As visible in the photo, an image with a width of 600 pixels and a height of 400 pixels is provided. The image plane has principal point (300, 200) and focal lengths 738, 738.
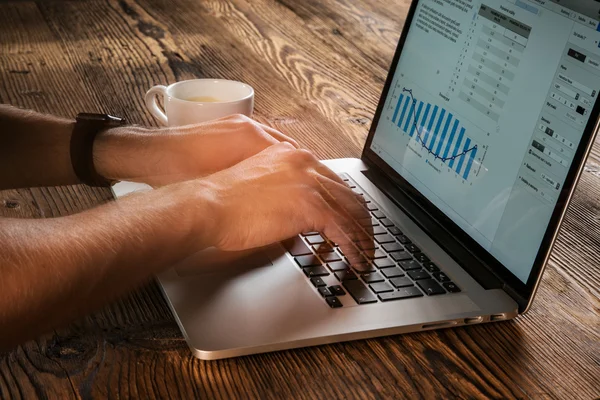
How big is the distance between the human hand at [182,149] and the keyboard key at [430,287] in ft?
0.95

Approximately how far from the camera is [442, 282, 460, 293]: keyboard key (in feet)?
2.71

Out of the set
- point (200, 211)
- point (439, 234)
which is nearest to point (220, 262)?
point (200, 211)

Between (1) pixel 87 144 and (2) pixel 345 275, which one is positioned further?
(1) pixel 87 144

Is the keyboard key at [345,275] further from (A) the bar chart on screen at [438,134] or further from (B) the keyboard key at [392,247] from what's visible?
(A) the bar chart on screen at [438,134]

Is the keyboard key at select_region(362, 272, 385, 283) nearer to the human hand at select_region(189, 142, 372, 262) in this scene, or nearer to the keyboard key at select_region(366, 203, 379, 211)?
the human hand at select_region(189, 142, 372, 262)

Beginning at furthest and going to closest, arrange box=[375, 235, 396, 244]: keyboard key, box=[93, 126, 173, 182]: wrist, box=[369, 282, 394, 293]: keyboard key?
box=[93, 126, 173, 182]: wrist → box=[375, 235, 396, 244]: keyboard key → box=[369, 282, 394, 293]: keyboard key

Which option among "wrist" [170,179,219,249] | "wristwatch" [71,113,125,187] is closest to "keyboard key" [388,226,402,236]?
"wrist" [170,179,219,249]

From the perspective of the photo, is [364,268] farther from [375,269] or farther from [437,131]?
[437,131]

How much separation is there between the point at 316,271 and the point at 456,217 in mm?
214

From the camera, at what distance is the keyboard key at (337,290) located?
0.79 meters

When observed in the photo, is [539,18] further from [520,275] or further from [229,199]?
[229,199]

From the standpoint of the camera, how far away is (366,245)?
0.88 m

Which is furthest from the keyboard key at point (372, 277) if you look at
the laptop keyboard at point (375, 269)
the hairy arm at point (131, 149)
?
the hairy arm at point (131, 149)

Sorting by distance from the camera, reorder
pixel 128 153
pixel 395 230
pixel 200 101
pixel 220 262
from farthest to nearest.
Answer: pixel 200 101 < pixel 128 153 < pixel 395 230 < pixel 220 262
